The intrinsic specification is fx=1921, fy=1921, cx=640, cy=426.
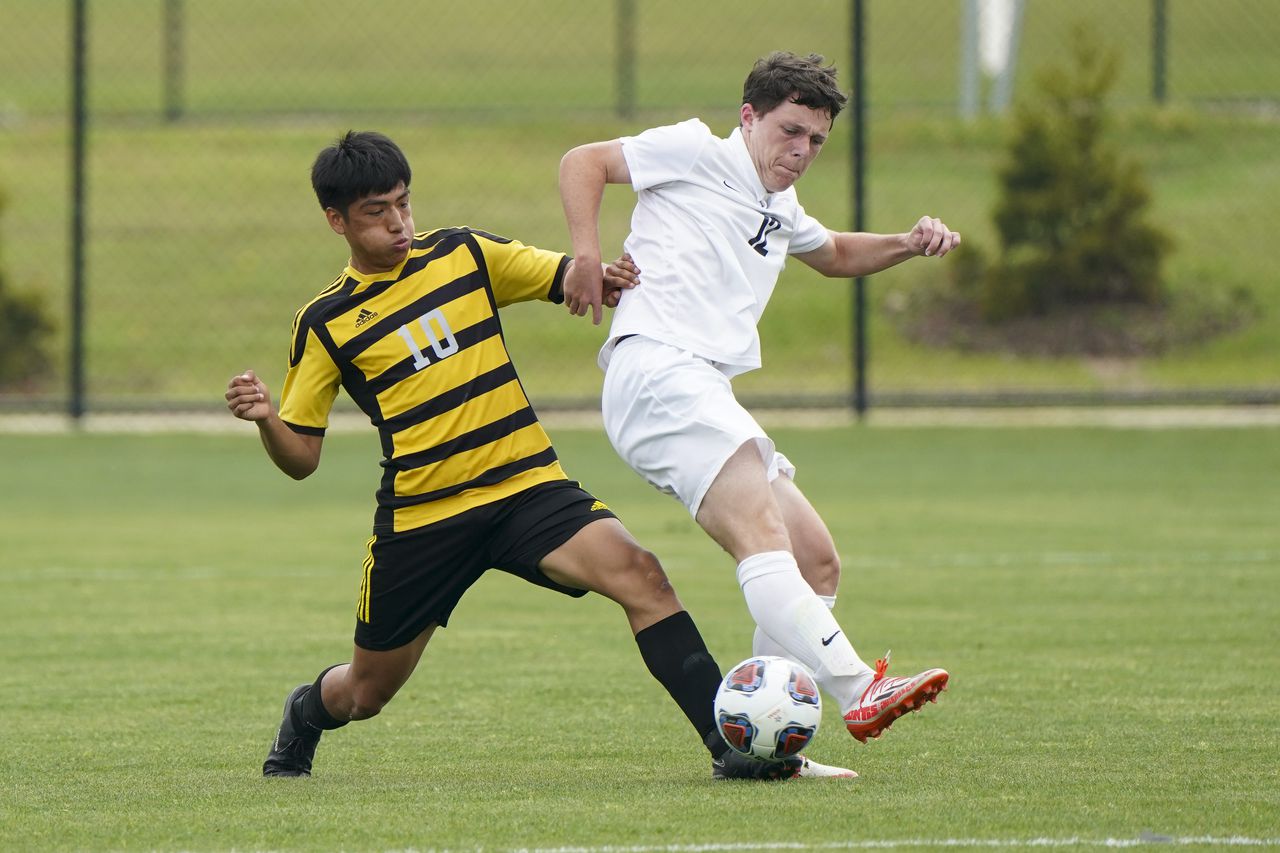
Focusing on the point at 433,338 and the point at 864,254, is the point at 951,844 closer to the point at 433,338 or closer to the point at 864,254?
the point at 433,338

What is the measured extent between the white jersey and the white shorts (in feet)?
0.22

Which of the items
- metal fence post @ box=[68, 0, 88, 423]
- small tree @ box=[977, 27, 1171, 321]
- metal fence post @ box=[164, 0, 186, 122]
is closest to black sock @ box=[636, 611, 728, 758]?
metal fence post @ box=[68, 0, 88, 423]

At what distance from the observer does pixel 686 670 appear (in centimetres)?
477

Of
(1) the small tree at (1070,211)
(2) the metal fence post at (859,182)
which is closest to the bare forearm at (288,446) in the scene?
(2) the metal fence post at (859,182)

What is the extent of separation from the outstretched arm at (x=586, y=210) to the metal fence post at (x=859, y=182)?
9566 mm

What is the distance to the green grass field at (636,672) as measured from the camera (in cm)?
429

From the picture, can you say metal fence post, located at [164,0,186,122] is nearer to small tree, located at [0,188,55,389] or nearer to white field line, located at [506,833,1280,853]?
small tree, located at [0,188,55,389]

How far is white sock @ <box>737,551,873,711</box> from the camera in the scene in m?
4.59

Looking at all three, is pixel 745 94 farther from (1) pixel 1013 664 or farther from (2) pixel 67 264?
(2) pixel 67 264

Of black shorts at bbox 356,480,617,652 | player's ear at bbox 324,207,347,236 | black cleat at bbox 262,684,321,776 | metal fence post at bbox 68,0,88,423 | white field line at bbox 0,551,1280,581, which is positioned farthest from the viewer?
metal fence post at bbox 68,0,88,423

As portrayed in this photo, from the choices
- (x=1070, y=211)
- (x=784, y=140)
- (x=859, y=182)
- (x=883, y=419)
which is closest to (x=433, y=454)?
(x=784, y=140)

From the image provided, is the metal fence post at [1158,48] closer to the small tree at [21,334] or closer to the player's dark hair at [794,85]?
the small tree at [21,334]

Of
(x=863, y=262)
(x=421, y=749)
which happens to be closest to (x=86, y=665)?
(x=421, y=749)

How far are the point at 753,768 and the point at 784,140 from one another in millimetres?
1618
